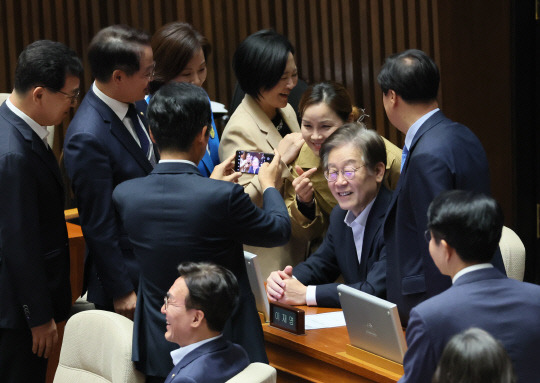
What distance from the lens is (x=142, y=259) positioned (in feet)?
8.71

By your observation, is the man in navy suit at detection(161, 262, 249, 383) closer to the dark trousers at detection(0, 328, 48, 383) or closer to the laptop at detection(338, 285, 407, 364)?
the laptop at detection(338, 285, 407, 364)

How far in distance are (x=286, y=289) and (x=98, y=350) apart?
79cm

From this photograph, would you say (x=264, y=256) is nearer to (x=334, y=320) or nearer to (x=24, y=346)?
(x=334, y=320)

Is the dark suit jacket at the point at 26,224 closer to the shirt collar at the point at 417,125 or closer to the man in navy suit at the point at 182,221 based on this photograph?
the man in navy suit at the point at 182,221

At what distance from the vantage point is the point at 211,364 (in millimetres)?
2408

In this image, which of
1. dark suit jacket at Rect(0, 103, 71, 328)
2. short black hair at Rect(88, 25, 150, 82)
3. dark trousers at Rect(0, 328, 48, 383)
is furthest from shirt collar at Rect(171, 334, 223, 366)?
short black hair at Rect(88, 25, 150, 82)

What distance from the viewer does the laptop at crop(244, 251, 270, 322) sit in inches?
122

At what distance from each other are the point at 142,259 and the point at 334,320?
2.67ft

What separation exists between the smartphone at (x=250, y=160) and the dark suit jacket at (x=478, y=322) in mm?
1232

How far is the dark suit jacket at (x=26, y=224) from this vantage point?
2947 mm

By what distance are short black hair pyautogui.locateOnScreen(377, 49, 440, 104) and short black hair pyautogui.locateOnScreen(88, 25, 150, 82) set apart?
2.98 feet

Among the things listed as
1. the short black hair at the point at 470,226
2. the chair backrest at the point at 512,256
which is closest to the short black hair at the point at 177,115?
the short black hair at the point at 470,226

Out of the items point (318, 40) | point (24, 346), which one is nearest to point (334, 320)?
point (24, 346)

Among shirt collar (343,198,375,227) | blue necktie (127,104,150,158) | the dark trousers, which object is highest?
blue necktie (127,104,150,158)
